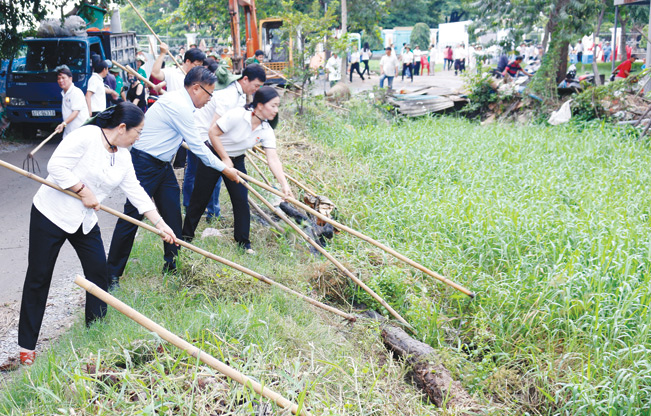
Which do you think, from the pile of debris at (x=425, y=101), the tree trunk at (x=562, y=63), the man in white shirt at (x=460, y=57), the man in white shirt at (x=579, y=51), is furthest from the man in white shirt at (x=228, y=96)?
the man in white shirt at (x=579, y=51)

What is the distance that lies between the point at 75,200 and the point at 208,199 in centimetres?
179

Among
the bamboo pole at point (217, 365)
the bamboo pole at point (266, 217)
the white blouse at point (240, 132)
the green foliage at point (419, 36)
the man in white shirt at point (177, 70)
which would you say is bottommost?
the bamboo pole at point (266, 217)

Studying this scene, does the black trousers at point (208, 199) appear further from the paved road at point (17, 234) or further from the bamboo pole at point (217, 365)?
the bamboo pole at point (217, 365)

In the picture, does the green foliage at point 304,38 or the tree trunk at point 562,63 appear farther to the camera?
the tree trunk at point 562,63

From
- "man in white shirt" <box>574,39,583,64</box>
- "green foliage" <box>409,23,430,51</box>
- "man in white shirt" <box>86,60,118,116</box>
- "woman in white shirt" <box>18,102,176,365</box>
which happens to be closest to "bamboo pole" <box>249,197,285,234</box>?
"woman in white shirt" <box>18,102,176,365</box>

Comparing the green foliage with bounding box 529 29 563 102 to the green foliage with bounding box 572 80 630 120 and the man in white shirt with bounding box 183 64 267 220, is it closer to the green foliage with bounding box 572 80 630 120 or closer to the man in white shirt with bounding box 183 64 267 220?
the green foliage with bounding box 572 80 630 120

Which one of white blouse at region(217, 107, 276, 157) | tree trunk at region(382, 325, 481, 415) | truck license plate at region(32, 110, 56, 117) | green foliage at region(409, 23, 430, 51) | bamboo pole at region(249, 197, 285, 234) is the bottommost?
tree trunk at region(382, 325, 481, 415)

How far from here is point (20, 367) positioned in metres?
3.67

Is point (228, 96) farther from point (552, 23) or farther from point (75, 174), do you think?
point (552, 23)

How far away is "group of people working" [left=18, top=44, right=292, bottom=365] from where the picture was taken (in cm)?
359

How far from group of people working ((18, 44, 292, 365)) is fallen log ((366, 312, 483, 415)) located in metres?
1.68

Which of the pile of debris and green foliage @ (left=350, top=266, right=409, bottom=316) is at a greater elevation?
the pile of debris

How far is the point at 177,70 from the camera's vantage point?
7.40 metres

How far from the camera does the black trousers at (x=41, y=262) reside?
3.59 meters
